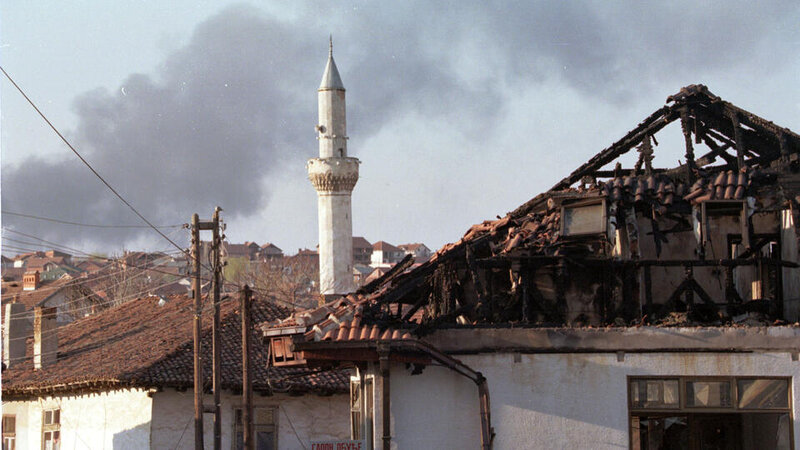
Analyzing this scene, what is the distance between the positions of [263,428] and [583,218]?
616 inches

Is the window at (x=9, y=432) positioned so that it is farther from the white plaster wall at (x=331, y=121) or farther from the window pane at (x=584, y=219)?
the white plaster wall at (x=331, y=121)

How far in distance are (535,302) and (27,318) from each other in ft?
90.0

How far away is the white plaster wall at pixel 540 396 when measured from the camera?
16.3 m

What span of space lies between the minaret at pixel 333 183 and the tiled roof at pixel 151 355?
5092 cm

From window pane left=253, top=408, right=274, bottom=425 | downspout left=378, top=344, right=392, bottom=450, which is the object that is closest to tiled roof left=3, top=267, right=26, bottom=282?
window pane left=253, top=408, right=274, bottom=425

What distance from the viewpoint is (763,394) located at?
53.1 feet

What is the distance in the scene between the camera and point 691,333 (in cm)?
1628

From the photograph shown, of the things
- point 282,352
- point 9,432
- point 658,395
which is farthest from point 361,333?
point 9,432

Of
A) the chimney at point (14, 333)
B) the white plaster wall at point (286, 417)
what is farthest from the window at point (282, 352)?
the chimney at point (14, 333)

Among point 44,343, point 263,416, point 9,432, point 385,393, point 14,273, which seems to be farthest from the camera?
point 14,273

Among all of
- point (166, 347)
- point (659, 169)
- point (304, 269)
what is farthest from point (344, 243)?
point (659, 169)

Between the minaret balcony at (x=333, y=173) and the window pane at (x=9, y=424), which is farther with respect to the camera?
the minaret balcony at (x=333, y=173)

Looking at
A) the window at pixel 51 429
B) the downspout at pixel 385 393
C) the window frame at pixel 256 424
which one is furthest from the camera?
the window at pixel 51 429

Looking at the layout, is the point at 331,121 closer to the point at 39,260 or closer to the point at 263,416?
the point at 263,416
